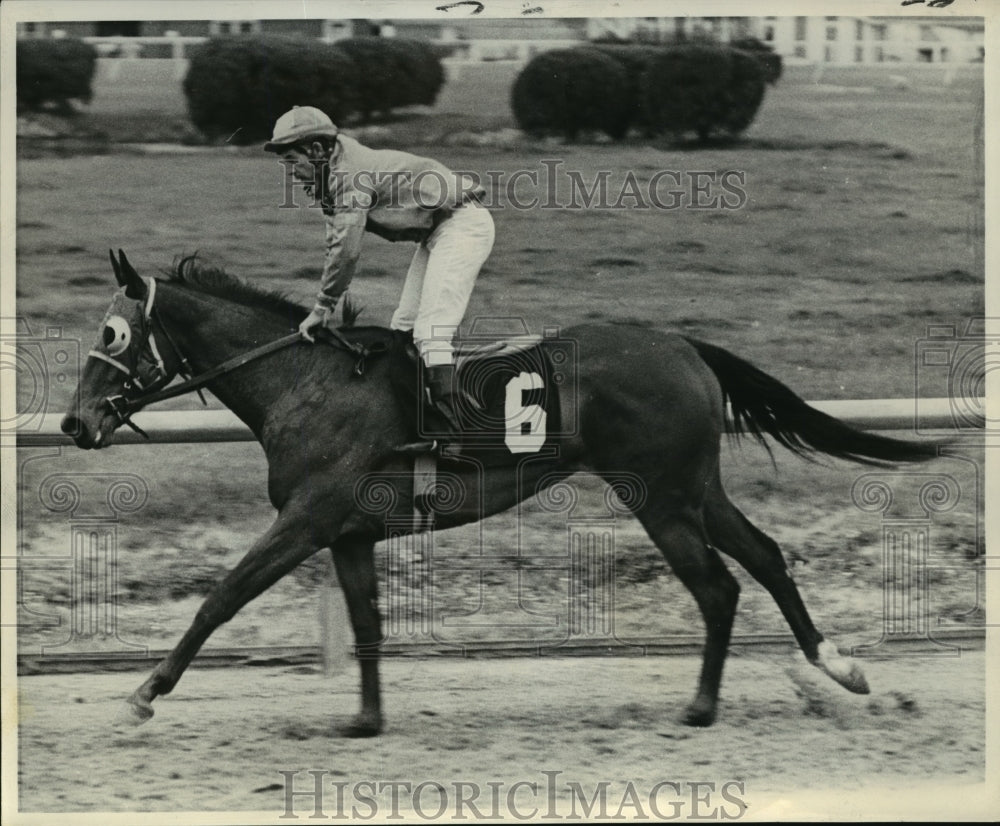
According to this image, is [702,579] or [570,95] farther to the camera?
[570,95]

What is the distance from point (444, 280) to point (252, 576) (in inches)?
49.9

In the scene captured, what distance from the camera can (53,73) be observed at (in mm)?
5051

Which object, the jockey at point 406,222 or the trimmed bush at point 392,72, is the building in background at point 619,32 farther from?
the jockey at point 406,222

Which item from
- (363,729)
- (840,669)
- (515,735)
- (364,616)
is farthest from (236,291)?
(840,669)

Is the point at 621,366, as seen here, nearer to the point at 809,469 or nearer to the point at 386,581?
the point at 809,469

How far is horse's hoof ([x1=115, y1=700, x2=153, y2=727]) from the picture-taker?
4.88m

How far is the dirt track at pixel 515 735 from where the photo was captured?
494cm

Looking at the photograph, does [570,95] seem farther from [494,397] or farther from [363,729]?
[363,729]

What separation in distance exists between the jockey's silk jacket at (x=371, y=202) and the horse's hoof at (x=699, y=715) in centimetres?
203

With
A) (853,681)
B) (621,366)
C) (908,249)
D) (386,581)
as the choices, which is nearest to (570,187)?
(621,366)

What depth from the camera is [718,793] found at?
199 inches

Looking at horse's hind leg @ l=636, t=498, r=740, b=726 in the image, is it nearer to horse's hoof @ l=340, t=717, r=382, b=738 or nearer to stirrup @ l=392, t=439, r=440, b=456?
stirrup @ l=392, t=439, r=440, b=456

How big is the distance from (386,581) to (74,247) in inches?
68.2

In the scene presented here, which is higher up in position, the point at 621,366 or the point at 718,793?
the point at 621,366
